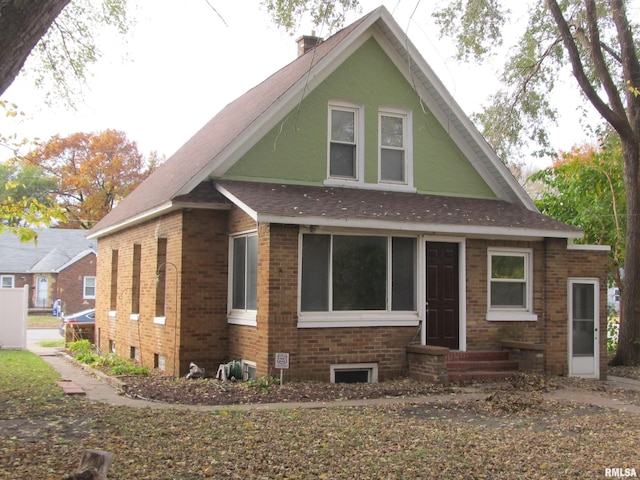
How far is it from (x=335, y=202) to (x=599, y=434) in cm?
662

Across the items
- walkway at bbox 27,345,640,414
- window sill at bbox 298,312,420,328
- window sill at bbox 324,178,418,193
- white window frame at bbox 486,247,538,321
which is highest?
window sill at bbox 324,178,418,193

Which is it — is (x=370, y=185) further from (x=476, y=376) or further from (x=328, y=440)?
(x=328, y=440)

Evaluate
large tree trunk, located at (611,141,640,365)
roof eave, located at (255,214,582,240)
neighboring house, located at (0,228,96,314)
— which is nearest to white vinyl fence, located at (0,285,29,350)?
roof eave, located at (255,214,582,240)

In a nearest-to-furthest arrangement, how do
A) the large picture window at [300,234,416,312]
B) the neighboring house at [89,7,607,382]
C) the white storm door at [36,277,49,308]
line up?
the neighboring house at [89,7,607,382] < the large picture window at [300,234,416,312] < the white storm door at [36,277,49,308]

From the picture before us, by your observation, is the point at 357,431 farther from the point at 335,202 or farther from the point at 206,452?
the point at 335,202

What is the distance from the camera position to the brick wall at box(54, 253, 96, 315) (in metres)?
47.6

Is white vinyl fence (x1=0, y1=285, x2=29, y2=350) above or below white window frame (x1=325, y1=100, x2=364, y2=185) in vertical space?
below

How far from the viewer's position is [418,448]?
791 cm

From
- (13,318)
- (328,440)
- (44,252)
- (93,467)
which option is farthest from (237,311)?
(44,252)

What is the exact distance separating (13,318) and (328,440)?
1645 centimetres

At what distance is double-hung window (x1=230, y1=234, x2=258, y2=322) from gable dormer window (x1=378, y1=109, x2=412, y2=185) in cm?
356

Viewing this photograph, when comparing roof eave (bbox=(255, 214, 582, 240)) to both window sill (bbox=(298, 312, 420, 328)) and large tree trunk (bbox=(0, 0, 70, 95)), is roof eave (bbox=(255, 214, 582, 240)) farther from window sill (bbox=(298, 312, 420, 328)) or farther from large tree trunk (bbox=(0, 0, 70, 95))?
large tree trunk (bbox=(0, 0, 70, 95))

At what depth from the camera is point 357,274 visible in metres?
13.8

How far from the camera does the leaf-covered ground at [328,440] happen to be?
6.98 metres
